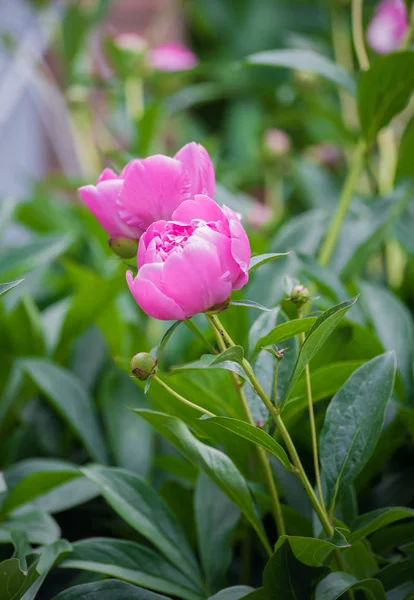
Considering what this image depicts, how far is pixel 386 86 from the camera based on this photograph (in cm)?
56

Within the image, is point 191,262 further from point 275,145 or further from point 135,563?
point 275,145

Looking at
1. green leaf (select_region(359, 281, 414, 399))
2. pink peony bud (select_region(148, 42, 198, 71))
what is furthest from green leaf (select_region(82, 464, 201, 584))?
pink peony bud (select_region(148, 42, 198, 71))

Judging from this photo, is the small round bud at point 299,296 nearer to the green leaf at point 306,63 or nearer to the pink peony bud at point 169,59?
the green leaf at point 306,63

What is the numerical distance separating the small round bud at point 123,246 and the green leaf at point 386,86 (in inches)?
11.3

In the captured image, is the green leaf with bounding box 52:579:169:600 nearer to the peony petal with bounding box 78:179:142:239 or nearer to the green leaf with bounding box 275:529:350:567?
the green leaf with bounding box 275:529:350:567

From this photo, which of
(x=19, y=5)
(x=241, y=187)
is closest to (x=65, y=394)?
(x=241, y=187)

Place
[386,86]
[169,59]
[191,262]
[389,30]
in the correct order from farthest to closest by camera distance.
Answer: [169,59] → [389,30] → [386,86] → [191,262]

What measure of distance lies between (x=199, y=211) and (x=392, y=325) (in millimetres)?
283

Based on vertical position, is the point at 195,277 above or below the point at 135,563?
above

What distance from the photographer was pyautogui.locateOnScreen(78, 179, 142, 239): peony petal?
0.36 m

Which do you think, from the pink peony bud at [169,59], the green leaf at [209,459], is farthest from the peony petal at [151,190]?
the pink peony bud at [169,59]

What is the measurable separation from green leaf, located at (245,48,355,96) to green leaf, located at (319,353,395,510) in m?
0.28

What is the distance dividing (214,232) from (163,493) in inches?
10.9

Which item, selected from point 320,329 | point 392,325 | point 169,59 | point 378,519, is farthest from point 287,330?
point 169,59
